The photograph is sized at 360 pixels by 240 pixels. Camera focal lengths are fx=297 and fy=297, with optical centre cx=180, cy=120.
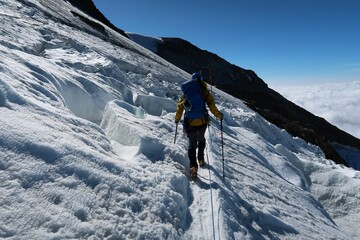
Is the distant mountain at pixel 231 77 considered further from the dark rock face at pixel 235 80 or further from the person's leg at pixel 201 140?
the person's leg at pixel 201 140

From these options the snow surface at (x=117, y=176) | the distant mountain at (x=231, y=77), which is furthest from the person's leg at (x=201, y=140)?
the distant mountain at (x=231, y=77)

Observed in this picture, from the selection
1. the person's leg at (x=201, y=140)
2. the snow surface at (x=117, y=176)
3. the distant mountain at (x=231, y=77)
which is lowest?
the snow surface at (x=117, y=176)

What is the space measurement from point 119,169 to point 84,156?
0.76 m

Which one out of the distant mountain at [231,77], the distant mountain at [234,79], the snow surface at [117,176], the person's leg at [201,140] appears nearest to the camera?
the snow surface at [117,176]

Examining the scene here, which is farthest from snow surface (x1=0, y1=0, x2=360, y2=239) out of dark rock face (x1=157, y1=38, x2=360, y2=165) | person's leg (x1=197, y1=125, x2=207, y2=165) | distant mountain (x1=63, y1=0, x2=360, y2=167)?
dark rock face (x1=157, y1=38, x2=360, y2=165)

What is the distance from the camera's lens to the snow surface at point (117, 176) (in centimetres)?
470

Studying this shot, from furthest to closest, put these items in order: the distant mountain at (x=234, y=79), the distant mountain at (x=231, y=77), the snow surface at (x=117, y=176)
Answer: the distant mountain at (x=234, y=79), the distant mountain at (x=231, y=77), the snow surface at (x=117, y=176)

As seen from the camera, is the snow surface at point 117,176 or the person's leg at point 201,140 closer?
the snow surface at point 117,176

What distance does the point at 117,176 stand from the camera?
19.4 feet

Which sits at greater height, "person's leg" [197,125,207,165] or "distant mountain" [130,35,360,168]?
"distant mountain" [130,35,360,168]

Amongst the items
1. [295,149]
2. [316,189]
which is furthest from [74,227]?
[295,149]

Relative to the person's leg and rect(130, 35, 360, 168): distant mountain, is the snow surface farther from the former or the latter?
rect(130, 35, 360, 168): distant mountain

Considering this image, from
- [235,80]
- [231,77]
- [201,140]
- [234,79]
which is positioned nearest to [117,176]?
[201,140]

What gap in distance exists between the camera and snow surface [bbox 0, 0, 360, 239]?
470cm
